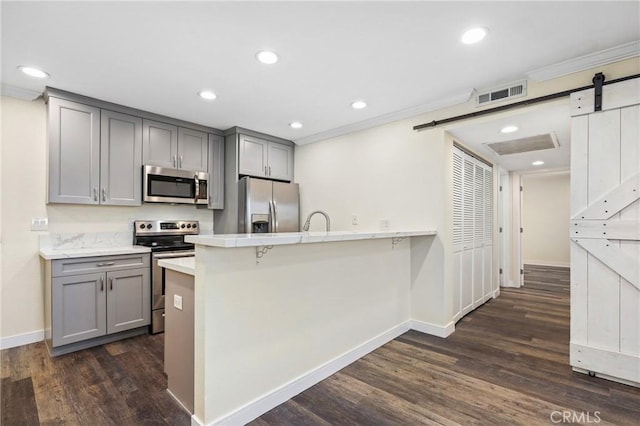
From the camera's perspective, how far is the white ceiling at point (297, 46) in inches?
73.3

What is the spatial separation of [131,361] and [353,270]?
2076mm

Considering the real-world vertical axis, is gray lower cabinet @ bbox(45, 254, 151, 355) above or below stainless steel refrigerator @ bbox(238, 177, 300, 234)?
below

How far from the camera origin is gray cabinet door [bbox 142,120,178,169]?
142 inches

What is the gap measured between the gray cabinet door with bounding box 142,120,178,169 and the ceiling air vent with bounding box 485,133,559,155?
387 centimetres

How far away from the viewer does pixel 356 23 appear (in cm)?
199

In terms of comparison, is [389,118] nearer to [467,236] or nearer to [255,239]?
[467,236]

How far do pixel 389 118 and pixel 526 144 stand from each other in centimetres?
169

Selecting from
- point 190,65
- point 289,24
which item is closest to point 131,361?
point 190,65

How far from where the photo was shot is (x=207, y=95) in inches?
122

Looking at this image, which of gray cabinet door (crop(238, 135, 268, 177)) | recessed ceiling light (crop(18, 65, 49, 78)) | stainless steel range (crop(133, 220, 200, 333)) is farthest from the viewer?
gray cabinet door (crop(238, 135, 268, 177))

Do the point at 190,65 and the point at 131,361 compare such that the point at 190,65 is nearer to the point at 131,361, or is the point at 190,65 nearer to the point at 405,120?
the point at 405,120

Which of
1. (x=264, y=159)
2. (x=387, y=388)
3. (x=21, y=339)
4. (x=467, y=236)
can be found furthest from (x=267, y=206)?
(x=21, y=339)

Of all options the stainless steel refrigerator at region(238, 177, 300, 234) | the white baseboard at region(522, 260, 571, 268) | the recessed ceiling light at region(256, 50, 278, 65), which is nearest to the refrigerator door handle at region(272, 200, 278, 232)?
the stainless steel refrigerator at region(238, 177, 300, 234)

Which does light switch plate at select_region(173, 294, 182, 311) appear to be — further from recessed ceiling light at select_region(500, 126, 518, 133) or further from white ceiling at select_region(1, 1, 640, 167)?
recessed ceiling light at select_region(500, 126, 518, 133)
